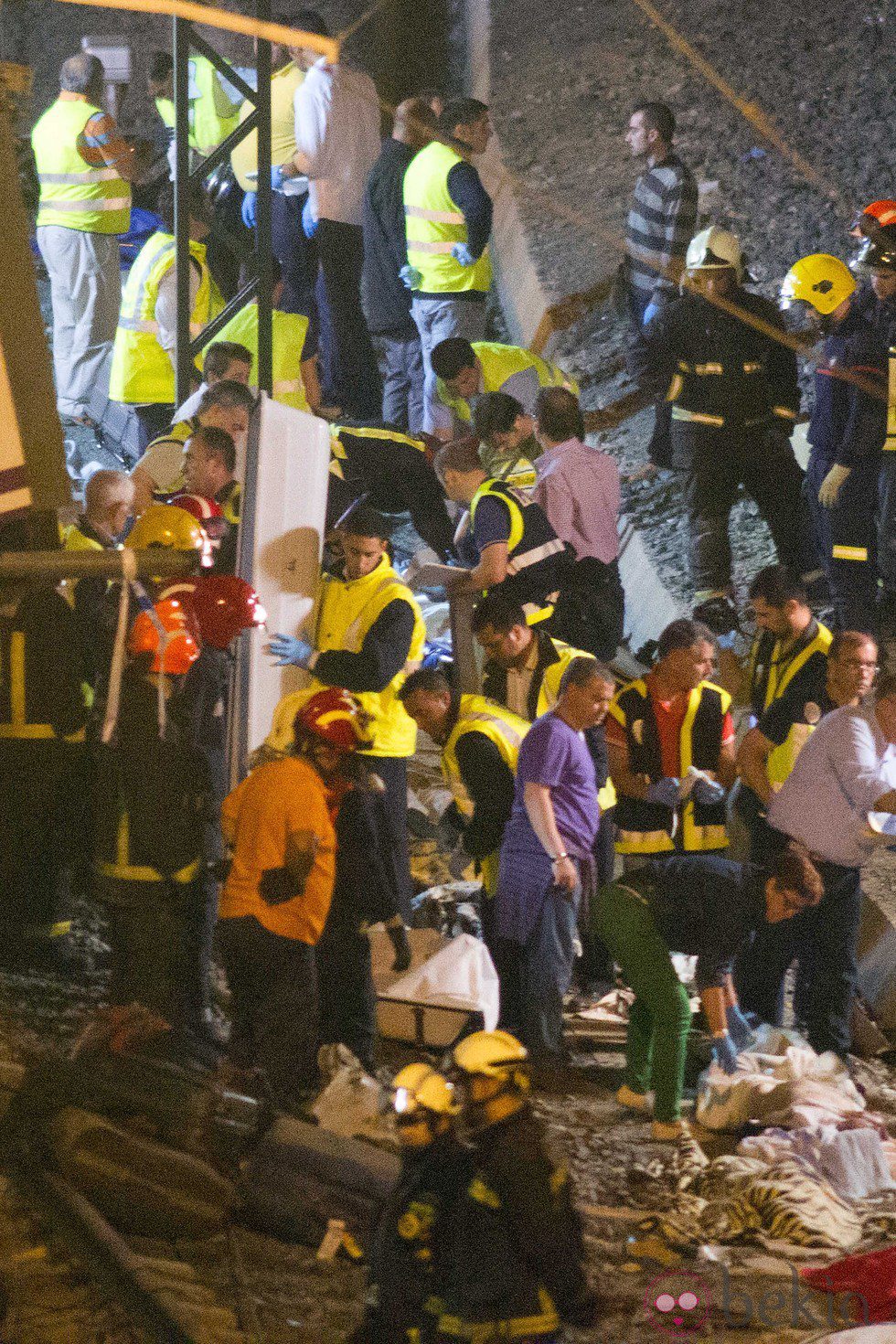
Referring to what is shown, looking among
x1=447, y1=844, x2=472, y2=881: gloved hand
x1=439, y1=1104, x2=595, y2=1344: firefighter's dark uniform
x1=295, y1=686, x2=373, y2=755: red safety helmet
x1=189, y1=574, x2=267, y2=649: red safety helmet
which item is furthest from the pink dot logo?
x1=447, y1=844, x2=472, y2=881: gloved hand

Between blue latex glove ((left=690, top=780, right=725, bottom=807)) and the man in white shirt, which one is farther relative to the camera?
the man in white shirt

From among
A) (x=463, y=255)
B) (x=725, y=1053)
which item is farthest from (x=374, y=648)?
(x=463, y=255)

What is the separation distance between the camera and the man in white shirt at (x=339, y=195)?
467 inches

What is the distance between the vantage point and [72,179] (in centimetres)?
1215

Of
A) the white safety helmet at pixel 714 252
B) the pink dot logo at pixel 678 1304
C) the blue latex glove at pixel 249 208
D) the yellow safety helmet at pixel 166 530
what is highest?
the blue latex glove at pixel 249 208

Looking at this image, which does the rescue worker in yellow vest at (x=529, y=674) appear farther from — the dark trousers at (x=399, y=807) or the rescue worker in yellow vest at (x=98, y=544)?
the rescue worker in yellow vest at (x=98, y=544)

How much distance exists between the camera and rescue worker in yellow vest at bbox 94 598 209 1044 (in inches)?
282

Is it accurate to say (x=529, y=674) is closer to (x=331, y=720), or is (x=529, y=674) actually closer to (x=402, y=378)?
(x=331, y=720)

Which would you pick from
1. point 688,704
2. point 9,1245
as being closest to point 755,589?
point 688,704

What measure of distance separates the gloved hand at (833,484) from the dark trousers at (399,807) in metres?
2.87

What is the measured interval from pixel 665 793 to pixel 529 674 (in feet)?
2.47

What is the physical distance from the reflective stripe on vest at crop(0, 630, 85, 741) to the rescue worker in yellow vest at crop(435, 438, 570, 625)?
2.12 meters

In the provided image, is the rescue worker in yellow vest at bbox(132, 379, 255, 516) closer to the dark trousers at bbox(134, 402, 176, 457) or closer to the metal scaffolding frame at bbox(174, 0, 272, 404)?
the metal scaffolding frame at bbox(174, 0, 272, 404)

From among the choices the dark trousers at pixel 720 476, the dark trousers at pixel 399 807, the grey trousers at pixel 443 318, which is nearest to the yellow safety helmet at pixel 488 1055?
the dark trousers at pixel 399 807
